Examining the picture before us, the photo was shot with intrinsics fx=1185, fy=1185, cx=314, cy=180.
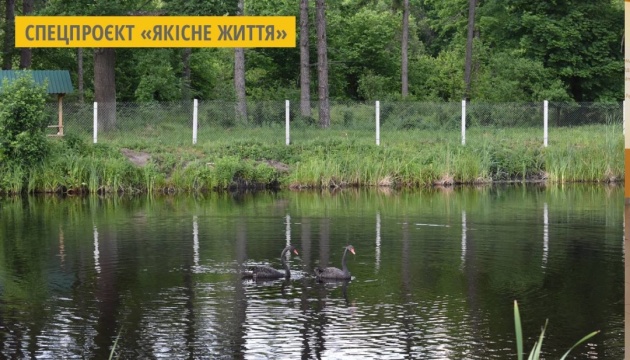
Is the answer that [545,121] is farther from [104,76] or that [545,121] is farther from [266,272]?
[266,272]

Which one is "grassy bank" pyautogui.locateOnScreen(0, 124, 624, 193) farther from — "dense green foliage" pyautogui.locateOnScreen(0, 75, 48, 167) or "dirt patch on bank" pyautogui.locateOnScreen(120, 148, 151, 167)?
"dense green foliage" pyautogui.locateOnScreen(0, 75, 48, 167)

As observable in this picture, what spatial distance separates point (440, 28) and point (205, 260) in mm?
54967

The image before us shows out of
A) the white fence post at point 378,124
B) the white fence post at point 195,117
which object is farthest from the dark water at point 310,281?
the white fence post at point 378,124

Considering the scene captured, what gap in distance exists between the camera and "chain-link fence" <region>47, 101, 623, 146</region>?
36156mm

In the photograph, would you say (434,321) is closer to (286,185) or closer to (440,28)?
(286,185)

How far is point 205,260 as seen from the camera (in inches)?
766

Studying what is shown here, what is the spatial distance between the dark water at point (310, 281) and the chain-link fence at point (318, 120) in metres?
7.49

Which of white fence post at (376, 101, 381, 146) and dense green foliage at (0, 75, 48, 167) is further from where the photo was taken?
white fence post at (376, 101, 381, 146)

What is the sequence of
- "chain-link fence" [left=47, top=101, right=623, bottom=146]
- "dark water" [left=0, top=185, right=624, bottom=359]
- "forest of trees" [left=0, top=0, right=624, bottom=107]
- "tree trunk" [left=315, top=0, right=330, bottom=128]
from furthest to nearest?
"forest of trees" [left=0, top=0, right=624, bottom=107] → "tree trunk" [left=315, top=0, right=330, bottom=128] → "chain-link fence" [left=47, top=101, right=623, bottom=146] → "dark water" [left=0, top=185, right=624, bottom=359]

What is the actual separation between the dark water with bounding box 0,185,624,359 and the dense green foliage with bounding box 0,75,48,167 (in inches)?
127

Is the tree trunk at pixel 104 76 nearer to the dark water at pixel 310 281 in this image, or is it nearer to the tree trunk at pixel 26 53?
the tree trunk at pixel 26 53

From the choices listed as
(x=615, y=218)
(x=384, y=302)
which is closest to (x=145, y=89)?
(x=615, y=218)

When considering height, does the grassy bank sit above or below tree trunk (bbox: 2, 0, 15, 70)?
below

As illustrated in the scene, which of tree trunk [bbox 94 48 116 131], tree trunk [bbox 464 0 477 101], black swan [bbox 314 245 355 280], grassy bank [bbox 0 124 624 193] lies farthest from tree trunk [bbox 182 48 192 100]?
black swan [bbox 314 245 355 280]
